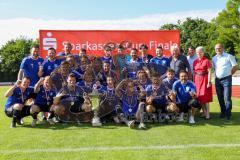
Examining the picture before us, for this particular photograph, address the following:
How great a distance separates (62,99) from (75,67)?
953 mm

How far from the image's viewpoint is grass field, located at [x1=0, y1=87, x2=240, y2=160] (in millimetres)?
5531

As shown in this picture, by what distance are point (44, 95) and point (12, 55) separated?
181 feet

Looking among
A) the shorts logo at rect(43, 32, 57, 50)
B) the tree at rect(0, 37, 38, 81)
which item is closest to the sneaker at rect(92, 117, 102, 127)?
the shorts logo at rect(43, 32, 57, 50)

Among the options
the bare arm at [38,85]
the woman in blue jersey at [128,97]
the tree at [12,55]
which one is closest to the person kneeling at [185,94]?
the woman in blue jersey at [128,97]

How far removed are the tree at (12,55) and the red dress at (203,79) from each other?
50780 millimetres

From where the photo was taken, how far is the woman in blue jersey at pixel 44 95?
8.51 m

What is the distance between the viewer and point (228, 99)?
29.8ft

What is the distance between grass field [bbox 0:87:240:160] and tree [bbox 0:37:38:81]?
50.6 m

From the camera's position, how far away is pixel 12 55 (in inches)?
2402

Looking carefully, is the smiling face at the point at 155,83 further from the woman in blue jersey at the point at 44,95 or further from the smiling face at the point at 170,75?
the woman in blue jersey at the point at 44,95

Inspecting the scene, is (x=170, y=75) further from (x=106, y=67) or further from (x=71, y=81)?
(x=71, y=81)

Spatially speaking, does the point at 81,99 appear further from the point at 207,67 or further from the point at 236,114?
the point at 236,114

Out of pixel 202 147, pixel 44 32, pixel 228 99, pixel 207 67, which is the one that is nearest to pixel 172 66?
pixel 207 67

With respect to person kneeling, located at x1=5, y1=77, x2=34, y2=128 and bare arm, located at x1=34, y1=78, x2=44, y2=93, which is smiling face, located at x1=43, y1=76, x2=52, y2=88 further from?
person kneeling, located at x1=5, y1=77, x2=34, y2=128
